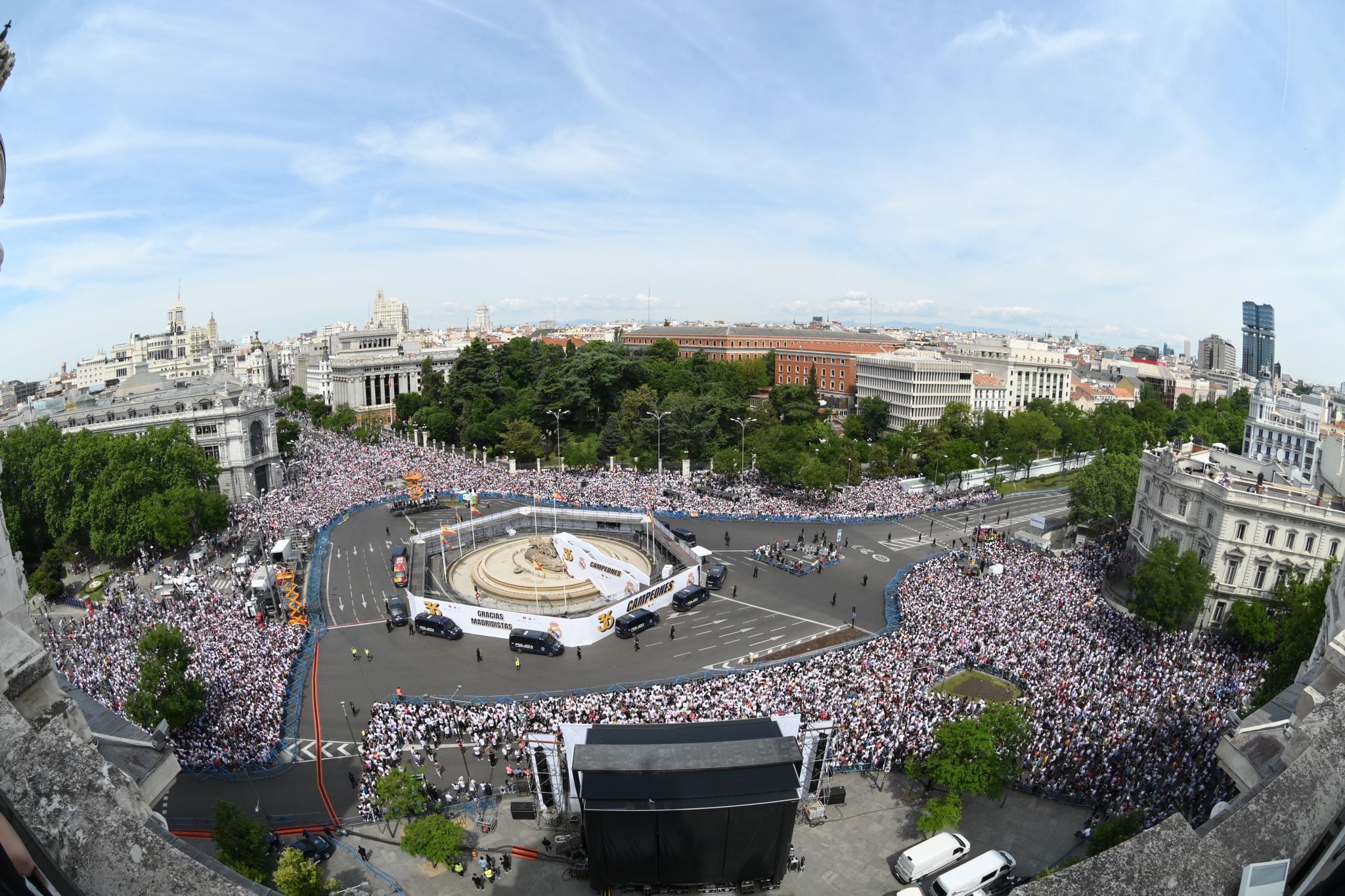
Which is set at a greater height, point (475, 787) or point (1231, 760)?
point (1231, 760)

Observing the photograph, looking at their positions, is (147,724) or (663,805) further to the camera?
(147,724)

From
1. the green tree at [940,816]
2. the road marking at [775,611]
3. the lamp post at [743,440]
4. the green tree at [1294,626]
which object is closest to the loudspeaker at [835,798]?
the green tree at [940,816]

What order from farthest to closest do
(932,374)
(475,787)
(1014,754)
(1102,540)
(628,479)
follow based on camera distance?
(932,374) < (628,479) < (1102,540) < (475,787) < (1014,754)

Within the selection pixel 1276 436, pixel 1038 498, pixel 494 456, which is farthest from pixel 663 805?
pixel 1276 436

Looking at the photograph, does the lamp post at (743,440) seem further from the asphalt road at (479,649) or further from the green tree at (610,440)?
the asphalt road at (479,649)

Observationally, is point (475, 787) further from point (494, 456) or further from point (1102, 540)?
point (494, 456)

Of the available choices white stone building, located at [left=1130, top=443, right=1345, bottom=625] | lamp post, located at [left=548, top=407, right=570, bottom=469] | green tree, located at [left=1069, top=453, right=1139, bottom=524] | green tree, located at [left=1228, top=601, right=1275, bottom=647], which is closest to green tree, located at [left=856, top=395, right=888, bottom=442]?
lamp post, located at [left=548, top=407, right=570, bottom=469]
